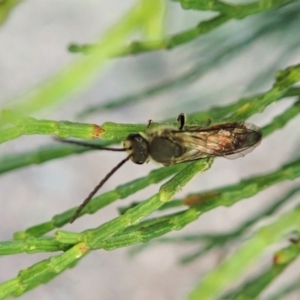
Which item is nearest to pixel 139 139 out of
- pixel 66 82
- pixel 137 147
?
pixel 137 147

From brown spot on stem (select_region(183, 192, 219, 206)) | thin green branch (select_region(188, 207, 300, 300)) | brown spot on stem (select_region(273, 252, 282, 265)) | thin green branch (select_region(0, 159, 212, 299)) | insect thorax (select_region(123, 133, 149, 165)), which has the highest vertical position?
insect thorax (select_region(123, 133, 149, 165))

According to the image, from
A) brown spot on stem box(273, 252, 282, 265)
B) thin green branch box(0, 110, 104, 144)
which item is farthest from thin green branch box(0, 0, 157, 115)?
brown spot on stem box(273, 252, 282, 265)

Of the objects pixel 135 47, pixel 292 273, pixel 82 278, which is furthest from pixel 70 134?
pixel 292 273

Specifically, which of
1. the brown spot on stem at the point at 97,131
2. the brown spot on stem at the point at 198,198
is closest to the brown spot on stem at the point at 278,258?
the brown spot on stem at the point at 198,198

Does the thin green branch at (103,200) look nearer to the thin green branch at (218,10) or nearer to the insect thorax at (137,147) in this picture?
the insect thorax at (137,147)

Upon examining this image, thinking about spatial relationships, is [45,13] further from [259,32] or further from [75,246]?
[75,246]

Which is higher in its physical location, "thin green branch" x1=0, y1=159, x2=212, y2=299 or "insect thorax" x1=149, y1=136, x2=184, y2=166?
"insect thorax" x1=149, y1=136, x2=184, y2=166

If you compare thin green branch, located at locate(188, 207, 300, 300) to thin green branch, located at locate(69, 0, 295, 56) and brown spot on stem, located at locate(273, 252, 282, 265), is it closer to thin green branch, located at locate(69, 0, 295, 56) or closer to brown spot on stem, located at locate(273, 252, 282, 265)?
brown spot on stem, located at locate(273, 252, 282, 265)

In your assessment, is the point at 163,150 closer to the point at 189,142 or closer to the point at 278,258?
the point at 189,142
